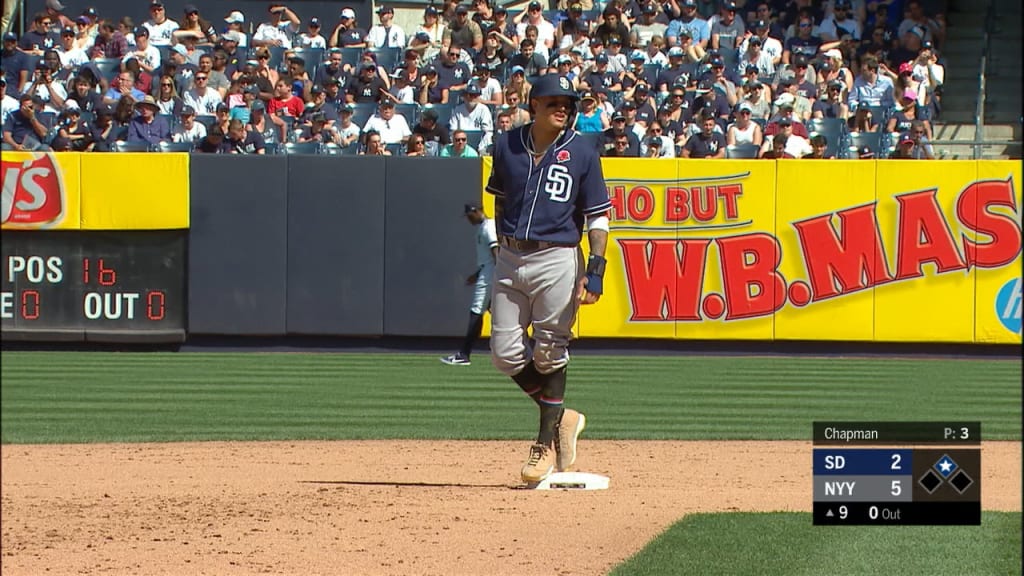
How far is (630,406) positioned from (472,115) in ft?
22.6

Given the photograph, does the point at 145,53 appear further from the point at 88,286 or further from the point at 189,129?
the point at 88,286

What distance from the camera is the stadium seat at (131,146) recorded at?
17.9m

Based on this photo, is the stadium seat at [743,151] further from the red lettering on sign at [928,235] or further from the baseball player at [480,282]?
the baseball player at [480,282]

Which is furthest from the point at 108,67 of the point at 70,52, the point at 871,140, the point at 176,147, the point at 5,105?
the point at 871,140

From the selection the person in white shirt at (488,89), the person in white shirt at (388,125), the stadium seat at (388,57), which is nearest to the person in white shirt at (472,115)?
the person in white shirt at (488,89)

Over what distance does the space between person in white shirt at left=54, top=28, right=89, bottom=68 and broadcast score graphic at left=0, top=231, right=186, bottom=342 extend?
433cm

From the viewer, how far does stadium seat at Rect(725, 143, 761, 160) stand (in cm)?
1786

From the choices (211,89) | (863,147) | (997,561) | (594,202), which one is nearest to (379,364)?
(211,89)

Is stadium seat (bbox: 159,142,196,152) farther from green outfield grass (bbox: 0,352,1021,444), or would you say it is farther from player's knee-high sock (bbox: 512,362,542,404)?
player's knee-high sock (bbox: 512,362,542,404)

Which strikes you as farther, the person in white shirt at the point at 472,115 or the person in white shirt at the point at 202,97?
the person in white shirt at the point at 202,97

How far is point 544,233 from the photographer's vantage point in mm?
7027

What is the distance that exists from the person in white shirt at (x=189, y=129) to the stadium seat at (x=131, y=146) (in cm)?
43

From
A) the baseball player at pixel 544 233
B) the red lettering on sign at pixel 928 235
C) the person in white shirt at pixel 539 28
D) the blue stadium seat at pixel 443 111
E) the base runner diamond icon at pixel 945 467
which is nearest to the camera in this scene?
the base runner diamond icon at pixel 945 467

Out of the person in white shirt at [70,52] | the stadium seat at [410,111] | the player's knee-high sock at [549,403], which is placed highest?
the person in white shirt at [70,52]
